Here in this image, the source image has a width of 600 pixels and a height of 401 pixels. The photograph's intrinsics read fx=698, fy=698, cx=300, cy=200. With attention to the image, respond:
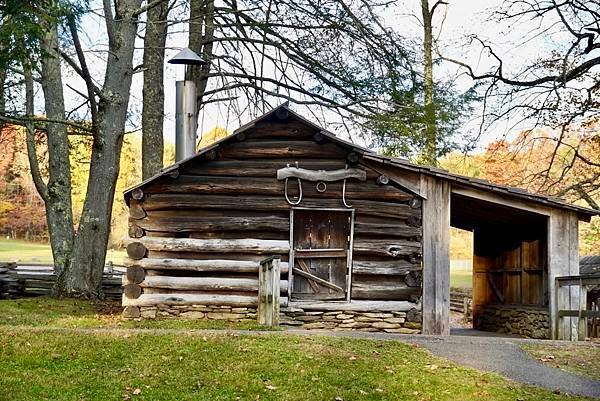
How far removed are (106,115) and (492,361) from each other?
10.3 m

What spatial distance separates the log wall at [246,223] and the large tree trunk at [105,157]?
345 centimetres

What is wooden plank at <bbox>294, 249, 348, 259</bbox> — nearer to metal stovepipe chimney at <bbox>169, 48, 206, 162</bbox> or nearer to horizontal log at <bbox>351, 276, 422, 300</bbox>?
Answer: horizontal log at <bbox>351, 276, 422, 300</bbox>

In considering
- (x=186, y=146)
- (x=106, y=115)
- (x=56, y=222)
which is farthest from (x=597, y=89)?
(x=56, y=222)

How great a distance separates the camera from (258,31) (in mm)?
17250

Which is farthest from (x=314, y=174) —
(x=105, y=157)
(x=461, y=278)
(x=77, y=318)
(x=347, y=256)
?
(x=461, y=278)

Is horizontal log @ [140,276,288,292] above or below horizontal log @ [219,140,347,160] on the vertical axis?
below

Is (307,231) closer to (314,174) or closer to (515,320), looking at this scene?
(314,174)

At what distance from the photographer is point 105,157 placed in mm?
15805

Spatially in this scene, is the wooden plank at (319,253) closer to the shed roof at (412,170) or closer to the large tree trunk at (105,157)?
the shed roof at (412,170)

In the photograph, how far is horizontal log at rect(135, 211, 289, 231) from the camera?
12680 mm

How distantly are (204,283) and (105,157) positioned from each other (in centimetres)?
488

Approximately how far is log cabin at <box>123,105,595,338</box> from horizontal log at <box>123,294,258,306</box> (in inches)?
0.7

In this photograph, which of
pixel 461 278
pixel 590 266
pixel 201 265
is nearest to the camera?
pixel 201 265

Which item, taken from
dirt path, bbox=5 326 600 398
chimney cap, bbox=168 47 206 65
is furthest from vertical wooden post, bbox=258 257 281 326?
chimney cap, bbox=168 47 206 65
